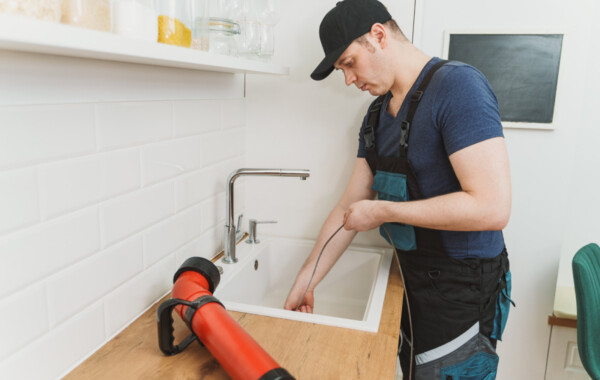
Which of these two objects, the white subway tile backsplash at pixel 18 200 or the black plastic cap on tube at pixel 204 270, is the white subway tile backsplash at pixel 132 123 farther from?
the black plastic cap on tube at pixel 204 270

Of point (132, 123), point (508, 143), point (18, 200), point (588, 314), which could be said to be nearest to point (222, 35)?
point (132, 123)

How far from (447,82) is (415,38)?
1.65ft

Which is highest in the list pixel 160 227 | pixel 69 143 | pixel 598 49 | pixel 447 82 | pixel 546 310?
pixel 598 49

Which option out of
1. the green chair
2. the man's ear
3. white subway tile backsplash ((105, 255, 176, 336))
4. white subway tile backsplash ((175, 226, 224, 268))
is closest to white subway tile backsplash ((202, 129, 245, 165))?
white subway tile backsplash ((175, 226, 224, 268))

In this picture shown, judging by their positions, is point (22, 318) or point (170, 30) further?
point (170, 30)

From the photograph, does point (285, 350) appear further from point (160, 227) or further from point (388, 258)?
point (388, 258)

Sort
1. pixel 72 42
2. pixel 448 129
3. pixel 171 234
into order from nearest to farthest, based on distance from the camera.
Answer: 1. pixel 72 42
2. pixel 448 129
3. pixel 171 234

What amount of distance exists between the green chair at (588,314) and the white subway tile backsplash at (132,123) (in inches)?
51.6

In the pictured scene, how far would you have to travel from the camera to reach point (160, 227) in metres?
1.24

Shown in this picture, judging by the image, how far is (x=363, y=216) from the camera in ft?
4.35

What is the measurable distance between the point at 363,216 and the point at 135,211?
1.96 ft

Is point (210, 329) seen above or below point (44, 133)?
below

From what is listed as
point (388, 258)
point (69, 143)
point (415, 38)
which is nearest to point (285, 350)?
point (69, 143)

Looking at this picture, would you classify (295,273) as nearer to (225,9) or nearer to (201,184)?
(201,184)
